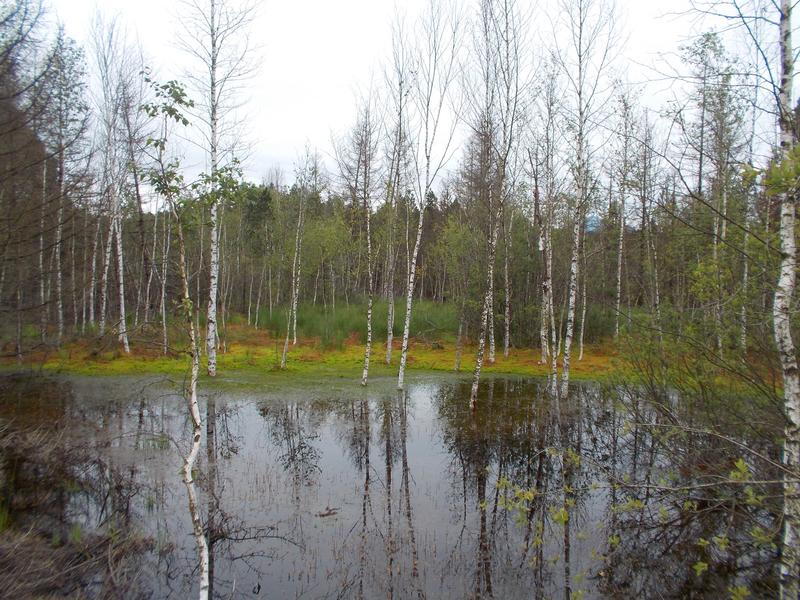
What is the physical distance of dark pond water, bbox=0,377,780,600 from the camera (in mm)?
5496

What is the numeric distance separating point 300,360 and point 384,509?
565 inches

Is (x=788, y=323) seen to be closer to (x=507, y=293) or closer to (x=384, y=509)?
(x=384, y=509)

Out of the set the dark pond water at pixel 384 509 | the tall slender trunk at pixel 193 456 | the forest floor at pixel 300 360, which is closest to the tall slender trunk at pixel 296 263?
the forest floor at pixel 300 360

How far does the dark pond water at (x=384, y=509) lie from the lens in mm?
5496

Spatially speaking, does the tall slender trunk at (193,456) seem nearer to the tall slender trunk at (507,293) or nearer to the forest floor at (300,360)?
the forest floor at (300,360)

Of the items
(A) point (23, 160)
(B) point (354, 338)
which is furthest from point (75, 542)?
(B) point (354, 338)

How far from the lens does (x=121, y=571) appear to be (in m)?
5.47

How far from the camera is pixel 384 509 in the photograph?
25.4ft

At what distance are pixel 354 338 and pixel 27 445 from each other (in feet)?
62.6

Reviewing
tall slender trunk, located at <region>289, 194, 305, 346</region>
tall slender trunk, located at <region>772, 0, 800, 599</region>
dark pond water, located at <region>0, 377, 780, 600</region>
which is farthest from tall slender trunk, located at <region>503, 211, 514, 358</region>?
tall slender trunk, located at <region>772, 0, 800, 599</region>

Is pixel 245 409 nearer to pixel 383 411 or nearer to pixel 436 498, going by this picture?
pixel 383 411

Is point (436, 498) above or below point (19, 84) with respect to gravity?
below

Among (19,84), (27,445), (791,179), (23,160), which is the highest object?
(19,84)

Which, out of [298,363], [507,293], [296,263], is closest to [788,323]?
[298,363]
